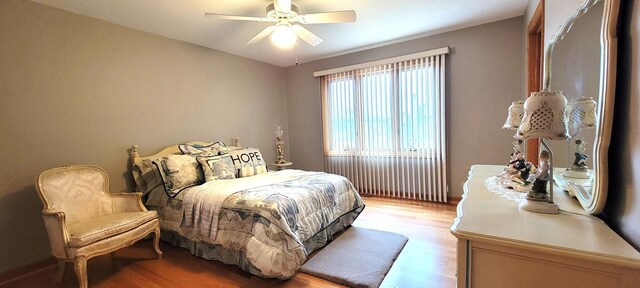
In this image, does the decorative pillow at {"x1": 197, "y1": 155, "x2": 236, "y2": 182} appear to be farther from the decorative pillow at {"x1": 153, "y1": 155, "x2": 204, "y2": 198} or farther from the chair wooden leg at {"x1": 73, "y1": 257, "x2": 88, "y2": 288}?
the chair wooden leg at {"x1": 73, "y1": 257, "x2": 88, "y2": 288}

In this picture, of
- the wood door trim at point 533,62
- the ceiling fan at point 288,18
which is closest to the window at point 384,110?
the wood door trim at point 533,62

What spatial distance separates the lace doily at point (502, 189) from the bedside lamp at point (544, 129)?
14 centimetres

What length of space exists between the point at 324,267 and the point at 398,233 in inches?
39.7

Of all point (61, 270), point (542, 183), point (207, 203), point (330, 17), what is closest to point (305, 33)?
point (330, 17)

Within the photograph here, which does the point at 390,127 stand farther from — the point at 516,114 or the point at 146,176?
the point at 146,176

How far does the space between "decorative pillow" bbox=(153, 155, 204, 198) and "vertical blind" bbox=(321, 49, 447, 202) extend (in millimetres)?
2330

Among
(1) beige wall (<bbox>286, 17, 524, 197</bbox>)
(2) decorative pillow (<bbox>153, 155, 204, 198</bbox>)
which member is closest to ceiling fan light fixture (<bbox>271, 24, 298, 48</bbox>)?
(2) decorative pillow (<bbox>153, 155, 204, 198</bbox>)

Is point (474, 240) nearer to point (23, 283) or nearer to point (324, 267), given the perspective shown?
point (324, 267)

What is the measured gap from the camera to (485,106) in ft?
10.7

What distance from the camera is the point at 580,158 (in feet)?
3.66

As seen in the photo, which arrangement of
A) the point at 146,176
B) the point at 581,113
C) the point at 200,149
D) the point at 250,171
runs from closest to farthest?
1. the point at 581,113
2. the point at 146,176
3. the point at 250,171
4. the point at 200,149

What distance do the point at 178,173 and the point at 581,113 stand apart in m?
3.11

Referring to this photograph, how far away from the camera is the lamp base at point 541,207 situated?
1.01 meters

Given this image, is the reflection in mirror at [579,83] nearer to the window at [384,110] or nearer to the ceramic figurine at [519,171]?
the ceramic figurine at [519,171]
